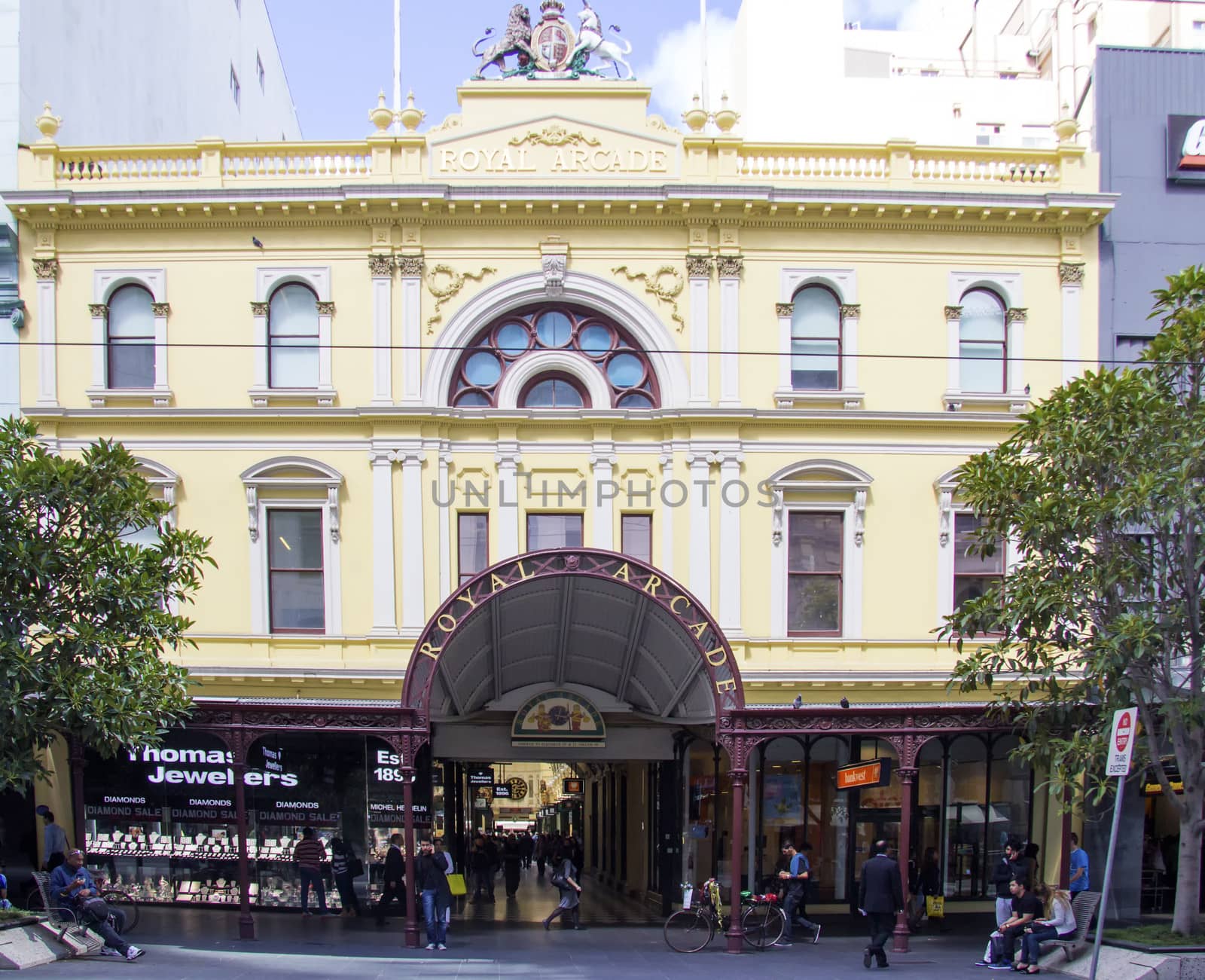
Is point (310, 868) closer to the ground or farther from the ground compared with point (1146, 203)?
closer to the ground

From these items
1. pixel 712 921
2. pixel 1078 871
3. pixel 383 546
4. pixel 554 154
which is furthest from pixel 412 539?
pixel 1078 871

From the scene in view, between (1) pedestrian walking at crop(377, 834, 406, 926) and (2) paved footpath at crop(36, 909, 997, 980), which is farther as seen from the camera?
(1) pedestrian walking at crop(377, 834, 406, 926)

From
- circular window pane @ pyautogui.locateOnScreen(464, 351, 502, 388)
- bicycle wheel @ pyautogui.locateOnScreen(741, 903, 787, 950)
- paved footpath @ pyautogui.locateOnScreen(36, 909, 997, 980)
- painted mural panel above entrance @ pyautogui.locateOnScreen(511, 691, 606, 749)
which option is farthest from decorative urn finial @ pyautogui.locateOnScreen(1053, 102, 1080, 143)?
bicycle wheel @ pyautogui.locateOnScreen(741, 903, 787, 950)

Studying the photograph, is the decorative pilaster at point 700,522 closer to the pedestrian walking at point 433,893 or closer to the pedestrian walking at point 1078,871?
the pedestrian walking at point 433,893

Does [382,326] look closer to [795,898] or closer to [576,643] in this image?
[576,643]

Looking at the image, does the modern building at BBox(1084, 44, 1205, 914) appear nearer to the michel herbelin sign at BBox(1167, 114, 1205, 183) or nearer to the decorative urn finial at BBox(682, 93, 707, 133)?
the michel herbelin sign at BBox(1167, 114, 1205, 183)

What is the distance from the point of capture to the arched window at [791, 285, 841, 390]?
24750mm

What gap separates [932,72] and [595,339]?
2877cm

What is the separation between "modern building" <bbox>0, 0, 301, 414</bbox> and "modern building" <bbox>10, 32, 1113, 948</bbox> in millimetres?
864

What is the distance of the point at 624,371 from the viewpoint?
2500cm

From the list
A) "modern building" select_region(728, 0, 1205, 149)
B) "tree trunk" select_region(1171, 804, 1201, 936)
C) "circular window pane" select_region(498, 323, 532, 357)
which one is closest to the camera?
"tree trunk" select_region(1171, 804, 1201, 936)

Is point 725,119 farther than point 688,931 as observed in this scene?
Yes

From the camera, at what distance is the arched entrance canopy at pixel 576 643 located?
20375 mm

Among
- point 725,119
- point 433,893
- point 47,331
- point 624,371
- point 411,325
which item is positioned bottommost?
point 433,893
